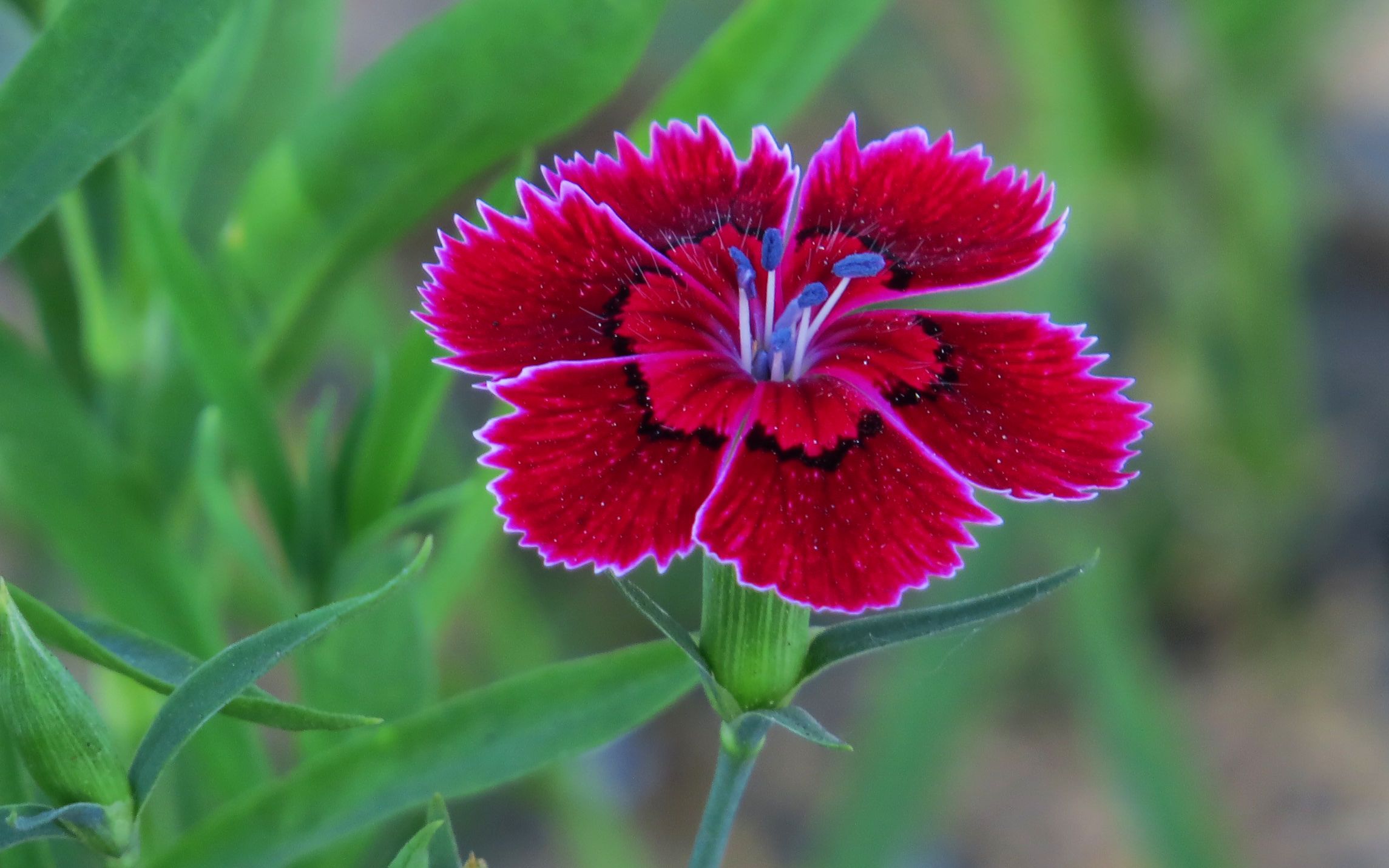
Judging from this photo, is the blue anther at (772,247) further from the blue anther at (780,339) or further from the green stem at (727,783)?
the green stem at (727,783)

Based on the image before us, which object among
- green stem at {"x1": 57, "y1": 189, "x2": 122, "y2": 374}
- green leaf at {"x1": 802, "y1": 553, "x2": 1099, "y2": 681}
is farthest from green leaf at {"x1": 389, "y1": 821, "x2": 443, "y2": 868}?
green stem at {"x1": 57, "y1": 189, "x2": 122, "y2": 374}

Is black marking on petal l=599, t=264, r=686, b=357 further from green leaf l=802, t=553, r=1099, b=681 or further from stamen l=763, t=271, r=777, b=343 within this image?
green leaf l=802, t=553, r=1099, b=681

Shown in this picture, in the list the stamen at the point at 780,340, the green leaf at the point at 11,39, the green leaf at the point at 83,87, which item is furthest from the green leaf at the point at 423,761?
the green leaf at the point at 11,39

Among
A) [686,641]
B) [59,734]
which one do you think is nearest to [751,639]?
[686,641]

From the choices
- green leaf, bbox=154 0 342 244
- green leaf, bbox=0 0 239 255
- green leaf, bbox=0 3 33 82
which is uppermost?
green leaf, bbox=0 3 33 82

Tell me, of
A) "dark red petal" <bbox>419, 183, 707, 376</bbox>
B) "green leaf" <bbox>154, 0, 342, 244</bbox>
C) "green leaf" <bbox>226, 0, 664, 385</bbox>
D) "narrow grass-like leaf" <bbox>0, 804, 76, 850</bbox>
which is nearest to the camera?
Result: "narrow grass-like leaf" <bbox>0, 804, 76, 850</bbox>

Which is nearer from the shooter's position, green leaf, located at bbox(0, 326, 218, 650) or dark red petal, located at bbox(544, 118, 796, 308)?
dark red petal, located at bbox(544, 118, 796, 308)

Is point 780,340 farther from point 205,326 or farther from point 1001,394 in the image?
point 205,326
